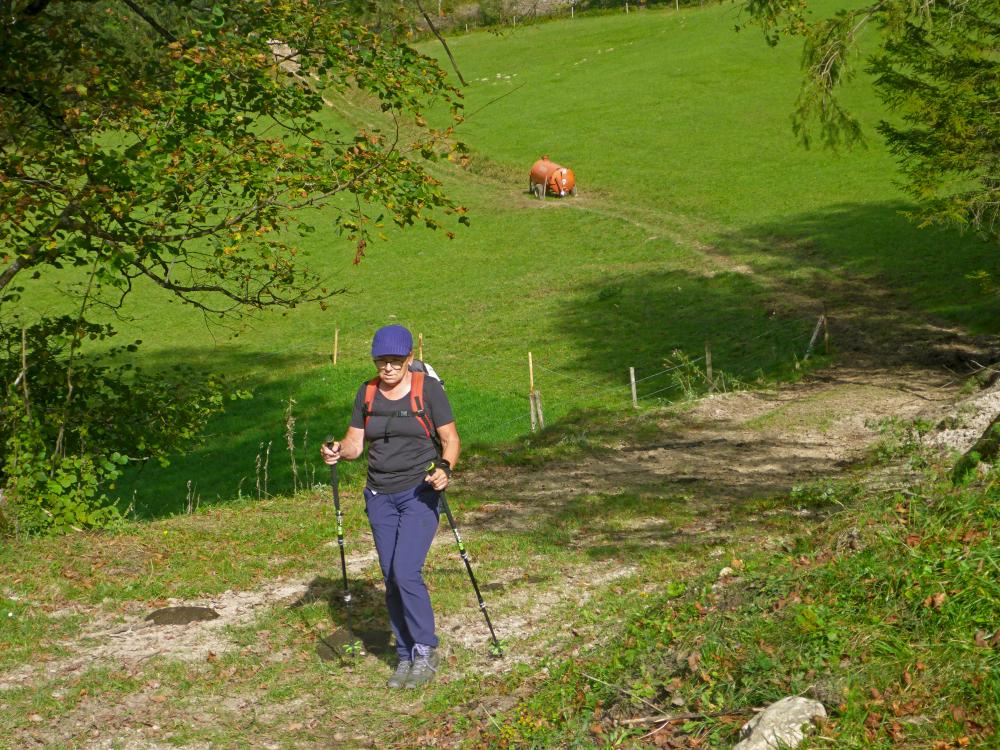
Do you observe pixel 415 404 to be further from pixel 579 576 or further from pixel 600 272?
pixel 600 272

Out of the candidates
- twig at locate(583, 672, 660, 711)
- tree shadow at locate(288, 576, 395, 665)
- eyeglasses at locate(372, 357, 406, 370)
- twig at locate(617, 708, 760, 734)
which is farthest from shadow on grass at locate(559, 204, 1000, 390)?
twig at locate(617, 708, 760, 734)

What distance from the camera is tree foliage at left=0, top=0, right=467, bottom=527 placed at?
1160cm

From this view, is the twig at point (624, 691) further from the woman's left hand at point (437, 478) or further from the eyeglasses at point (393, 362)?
the eyeglasses at point (393, 362)

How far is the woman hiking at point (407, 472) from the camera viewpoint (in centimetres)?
791

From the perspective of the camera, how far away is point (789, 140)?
53.2m

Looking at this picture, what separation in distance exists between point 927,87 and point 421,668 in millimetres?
17842

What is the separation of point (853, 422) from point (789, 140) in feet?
131

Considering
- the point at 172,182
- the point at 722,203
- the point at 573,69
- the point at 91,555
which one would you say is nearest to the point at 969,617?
the point at 91,555

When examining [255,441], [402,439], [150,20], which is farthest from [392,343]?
[255,441]

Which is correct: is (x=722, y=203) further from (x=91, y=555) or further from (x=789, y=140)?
(x=91, y=555)

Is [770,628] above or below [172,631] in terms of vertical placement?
above

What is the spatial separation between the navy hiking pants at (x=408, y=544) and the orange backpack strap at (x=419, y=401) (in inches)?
17.2

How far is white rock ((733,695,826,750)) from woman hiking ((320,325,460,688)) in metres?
3.02

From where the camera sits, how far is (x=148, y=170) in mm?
11383
